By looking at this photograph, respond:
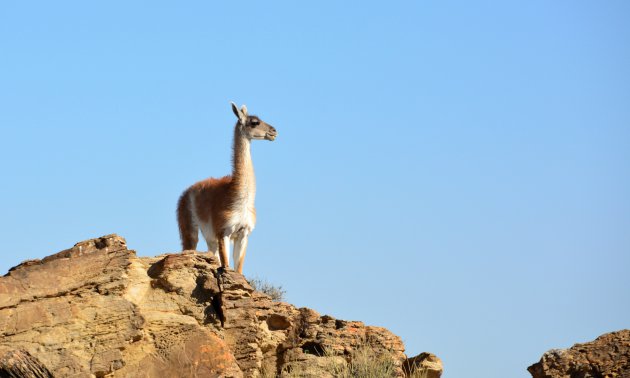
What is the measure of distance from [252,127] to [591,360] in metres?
8.34

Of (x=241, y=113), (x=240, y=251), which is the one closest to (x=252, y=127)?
(x=241, y=113)

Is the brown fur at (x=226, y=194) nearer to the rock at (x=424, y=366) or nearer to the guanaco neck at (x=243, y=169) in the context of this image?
the guanaco neck at (x=243, y=169)

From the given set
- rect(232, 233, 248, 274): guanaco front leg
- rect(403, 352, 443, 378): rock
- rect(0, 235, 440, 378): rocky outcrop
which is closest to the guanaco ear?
rect(232, 233, 248, 274): guanaco front leg

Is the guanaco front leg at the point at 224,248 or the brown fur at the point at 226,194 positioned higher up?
the brown fur at the point at 226,194

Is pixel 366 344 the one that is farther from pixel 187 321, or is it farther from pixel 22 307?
pixel 22 307

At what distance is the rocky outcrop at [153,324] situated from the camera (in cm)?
1301

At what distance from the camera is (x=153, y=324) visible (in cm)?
1351

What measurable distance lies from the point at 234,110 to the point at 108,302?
753 cm

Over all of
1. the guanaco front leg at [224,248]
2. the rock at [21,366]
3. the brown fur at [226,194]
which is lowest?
the rock at [21,366]

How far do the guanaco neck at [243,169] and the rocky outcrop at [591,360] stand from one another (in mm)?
6551

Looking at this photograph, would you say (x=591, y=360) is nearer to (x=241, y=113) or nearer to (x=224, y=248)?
(x=224, y=248)

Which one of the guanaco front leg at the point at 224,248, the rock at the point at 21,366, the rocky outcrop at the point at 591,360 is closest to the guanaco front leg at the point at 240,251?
the guanaco front leg at the point at 224,248

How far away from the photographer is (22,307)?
13.3 m

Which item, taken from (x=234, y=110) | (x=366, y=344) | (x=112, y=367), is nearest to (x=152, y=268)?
(x=112, y=367)
